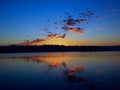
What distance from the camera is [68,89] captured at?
1093 cm

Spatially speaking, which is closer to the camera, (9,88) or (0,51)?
(9,88)

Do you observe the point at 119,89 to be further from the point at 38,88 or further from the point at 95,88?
the point at 38,88

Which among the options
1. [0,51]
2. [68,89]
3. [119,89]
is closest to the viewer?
[119,89]

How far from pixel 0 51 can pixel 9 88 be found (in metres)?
115

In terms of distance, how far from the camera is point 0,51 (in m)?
121

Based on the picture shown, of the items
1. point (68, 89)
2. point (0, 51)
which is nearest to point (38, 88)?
point (68, 89)

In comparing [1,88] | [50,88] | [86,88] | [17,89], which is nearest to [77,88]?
[86,88]

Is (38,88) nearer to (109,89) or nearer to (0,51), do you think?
(109,89)

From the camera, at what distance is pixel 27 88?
442 inches

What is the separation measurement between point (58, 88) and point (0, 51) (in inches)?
4543

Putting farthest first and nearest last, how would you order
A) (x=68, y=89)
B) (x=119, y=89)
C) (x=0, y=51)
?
(x=0, y=51)
(x=68, y=89)
(x=119, y=89)

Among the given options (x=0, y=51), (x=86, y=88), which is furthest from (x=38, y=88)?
(x=0, y=51)

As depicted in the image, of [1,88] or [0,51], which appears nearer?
[1,88]

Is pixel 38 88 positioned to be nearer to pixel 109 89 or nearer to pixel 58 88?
pixel 58 88
